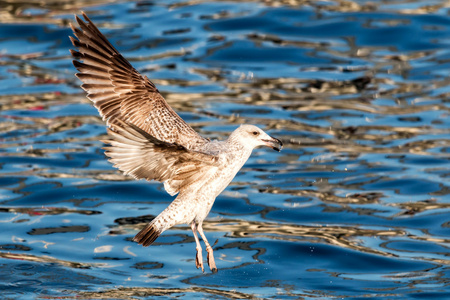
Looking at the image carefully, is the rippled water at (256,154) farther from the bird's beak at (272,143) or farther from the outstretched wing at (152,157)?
the bird's beak at (272,143)

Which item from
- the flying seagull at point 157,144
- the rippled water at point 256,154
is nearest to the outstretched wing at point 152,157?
the flying seagull at point 157,144

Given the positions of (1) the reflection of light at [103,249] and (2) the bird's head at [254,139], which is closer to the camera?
(2) the bird's head at [254,139]

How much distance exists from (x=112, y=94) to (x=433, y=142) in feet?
21.0

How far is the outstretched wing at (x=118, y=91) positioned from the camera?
7.68 metres

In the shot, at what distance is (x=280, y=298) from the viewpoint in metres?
8.26

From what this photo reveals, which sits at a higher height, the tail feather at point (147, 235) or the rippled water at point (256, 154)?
the tail feather at point (147, 235)

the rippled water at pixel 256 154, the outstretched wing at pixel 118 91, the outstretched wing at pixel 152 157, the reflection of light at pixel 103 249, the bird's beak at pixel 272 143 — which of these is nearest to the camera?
the outstretched wing at pixel 152 157

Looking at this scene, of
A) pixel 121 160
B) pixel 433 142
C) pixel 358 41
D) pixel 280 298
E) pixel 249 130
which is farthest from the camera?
pixel 358 41

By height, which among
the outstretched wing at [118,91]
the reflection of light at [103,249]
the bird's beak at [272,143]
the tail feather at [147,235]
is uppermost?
the outstretched wing at [118,91]

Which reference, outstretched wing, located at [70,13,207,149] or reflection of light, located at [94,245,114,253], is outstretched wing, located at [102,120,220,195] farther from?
A: reflection of light, located at [94,245,114,253]

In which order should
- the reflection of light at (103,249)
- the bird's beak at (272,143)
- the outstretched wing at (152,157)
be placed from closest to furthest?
the outstretched wing at (152,157), the bird's beak at (272,143), the reflection of light at (103,249)

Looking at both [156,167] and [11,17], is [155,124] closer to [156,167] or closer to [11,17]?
[156,167]

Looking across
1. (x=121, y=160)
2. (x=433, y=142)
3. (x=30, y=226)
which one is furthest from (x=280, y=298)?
(x=433, y=142)

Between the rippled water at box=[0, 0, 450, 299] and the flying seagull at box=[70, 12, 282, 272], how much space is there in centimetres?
125
